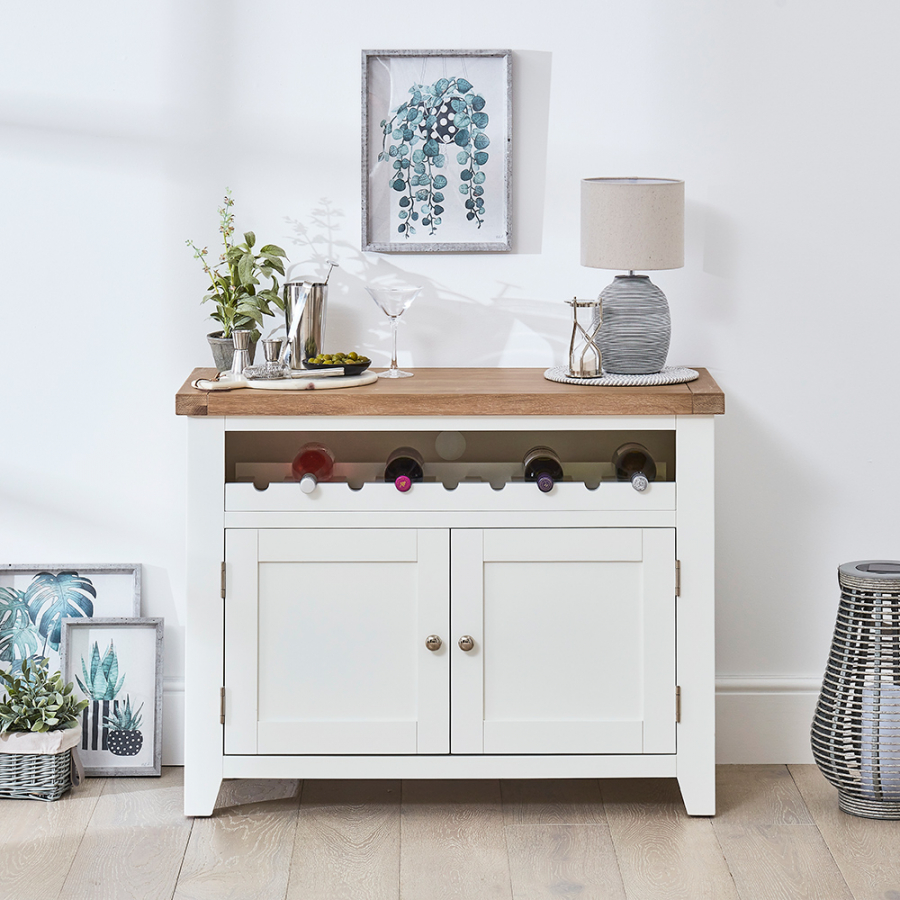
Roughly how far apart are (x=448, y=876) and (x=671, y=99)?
184cm

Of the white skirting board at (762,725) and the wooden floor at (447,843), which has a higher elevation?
the white skirting board at (762,725)

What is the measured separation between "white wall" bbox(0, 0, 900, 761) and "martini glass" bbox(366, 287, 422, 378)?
6.6 inches

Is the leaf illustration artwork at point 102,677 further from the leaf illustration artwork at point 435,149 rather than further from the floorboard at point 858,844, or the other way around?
the floorboard at point 858,844

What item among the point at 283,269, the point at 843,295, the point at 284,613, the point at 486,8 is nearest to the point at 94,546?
the point at 284,613

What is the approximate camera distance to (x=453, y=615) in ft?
7.88

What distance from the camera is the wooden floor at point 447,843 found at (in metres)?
2.17

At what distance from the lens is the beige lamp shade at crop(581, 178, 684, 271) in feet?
8.01

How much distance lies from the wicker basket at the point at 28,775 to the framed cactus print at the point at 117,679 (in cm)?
18

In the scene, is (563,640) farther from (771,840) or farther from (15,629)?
(15,629)

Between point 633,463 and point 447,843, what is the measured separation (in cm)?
92

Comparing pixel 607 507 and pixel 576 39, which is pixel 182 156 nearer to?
pixel 576 39

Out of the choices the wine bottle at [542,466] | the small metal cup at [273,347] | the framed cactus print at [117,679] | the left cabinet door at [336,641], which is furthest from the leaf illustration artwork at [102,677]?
the wine bottle at [542,466]

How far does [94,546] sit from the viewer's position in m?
2.81

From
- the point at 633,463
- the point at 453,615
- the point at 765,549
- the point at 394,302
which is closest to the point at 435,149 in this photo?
the point at 394,302
